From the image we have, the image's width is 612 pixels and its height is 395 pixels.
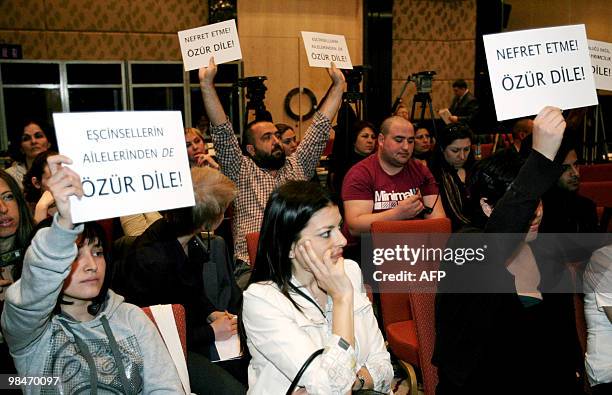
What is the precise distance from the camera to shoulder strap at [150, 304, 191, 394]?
69.6 inches

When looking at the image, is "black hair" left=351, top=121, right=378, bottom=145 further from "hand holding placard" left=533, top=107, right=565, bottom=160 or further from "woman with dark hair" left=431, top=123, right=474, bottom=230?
"hand holding placard" left=533, top=107, right=565, bottom=160

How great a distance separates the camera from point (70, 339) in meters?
1.51

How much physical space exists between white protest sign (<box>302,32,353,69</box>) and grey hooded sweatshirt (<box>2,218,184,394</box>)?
2550mm

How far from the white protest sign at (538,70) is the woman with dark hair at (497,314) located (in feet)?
0.33

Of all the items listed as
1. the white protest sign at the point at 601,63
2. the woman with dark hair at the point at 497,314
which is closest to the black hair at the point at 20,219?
the woman with dark hair at the point at 497,314

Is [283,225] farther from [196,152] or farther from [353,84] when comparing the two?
[353,84]

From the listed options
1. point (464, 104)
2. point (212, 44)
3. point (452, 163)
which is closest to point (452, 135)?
point (452, 163)

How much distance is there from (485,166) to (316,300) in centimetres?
68

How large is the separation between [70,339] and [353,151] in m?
3.78

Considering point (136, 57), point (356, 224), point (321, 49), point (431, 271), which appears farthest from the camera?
point (136, 57)

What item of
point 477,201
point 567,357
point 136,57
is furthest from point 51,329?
point 136,57

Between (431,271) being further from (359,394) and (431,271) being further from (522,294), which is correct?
(359,394)

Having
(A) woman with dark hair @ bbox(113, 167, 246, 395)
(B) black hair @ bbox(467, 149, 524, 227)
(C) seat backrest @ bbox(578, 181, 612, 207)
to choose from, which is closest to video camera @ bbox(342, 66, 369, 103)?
(C) seat backrest @ bbox(578, 181, 612, 207)

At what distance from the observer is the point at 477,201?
1830mm
